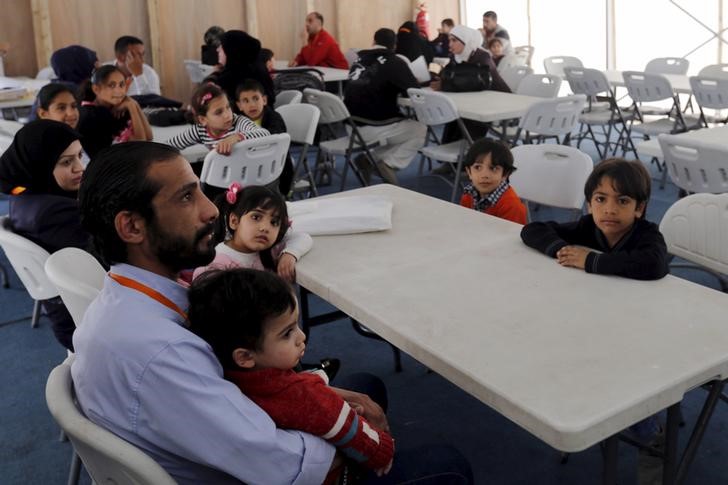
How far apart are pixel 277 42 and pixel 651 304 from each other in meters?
9.26

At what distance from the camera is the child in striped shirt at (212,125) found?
401 centimetres

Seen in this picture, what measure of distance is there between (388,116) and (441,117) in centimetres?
71

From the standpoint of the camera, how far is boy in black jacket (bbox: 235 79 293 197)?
4.41 metres

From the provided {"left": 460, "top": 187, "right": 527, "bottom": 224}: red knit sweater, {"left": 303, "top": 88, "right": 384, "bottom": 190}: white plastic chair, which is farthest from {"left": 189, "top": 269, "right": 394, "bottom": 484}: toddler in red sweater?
{"left": 303, "top": 88, "right": 384, "bottom": 190}: white plastic chair

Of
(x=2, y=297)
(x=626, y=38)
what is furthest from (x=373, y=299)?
(x=626, y=38)

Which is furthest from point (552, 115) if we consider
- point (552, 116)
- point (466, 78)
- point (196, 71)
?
point (196, 71)

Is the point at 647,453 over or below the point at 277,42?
below

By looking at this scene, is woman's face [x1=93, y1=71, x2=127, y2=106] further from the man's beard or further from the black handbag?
the man's beard

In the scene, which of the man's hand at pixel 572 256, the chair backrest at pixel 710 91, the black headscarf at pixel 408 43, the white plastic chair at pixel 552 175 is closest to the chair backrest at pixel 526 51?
the black headscarf at pixel 408 43

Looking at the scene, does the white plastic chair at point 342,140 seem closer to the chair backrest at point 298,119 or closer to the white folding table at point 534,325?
the chair backrest at point 298,119

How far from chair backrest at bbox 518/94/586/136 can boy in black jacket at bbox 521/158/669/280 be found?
8.82 feet

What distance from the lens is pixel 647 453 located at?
209 cm

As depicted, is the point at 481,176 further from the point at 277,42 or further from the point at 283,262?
the point at 277,42

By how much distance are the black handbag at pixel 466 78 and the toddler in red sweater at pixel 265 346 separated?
4.74 m
